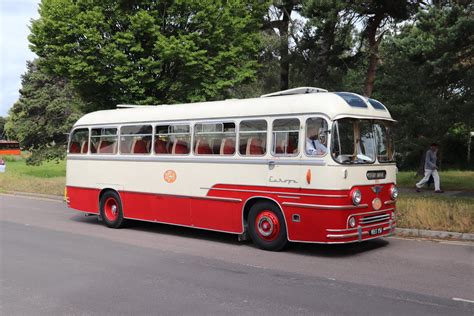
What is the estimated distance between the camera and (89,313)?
18.6 feet

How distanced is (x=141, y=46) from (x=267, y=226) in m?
10.6

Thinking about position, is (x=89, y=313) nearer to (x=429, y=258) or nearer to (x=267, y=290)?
(x=267, y=290)

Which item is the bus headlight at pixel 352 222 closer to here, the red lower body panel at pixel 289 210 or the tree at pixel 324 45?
the red lower body panel at pixel 289 210

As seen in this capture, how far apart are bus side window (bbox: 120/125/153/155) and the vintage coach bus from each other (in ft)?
0.08

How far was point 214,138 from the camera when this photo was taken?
1041 cm

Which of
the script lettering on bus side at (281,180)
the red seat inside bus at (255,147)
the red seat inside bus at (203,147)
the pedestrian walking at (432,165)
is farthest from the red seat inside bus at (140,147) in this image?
the pedestrian walking at (432,165)

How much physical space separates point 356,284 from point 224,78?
1321 centimetres

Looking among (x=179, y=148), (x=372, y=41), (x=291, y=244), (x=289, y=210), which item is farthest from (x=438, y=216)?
(x=372, y=41)

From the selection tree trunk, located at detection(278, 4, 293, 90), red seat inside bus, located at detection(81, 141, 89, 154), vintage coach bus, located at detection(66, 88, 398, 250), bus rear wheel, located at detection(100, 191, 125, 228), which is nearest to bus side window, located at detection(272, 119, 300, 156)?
vintage coach bus, located at detection(66, 88, 398, 250)

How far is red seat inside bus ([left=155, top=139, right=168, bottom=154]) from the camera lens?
11.4 meters

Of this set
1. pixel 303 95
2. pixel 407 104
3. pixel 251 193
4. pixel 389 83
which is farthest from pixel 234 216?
pixel 389 83

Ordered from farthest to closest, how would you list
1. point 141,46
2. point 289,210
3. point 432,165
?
point 141,46
point 432,165
point 289,210

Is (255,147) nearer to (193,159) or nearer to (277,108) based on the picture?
(277,108)

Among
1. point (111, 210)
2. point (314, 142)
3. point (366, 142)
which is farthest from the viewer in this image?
point (111, 210)
